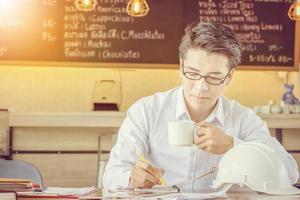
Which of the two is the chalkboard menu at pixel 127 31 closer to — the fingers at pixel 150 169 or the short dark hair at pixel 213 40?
the short dark hair at pixel 213 40

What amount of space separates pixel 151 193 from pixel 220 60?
25.5 inches

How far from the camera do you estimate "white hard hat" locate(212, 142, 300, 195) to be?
6.23 ft

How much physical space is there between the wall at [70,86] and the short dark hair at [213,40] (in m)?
2.81

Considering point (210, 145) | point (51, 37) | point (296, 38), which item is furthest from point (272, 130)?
point (210, 145)

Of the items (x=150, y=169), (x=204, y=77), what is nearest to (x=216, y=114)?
(x=204, y=77)

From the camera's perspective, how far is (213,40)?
2271mm

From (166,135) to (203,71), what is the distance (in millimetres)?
363

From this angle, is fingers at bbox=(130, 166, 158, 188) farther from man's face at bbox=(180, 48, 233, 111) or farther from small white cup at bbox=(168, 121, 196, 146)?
man's face at bbox=(180, 48, 233, 111)

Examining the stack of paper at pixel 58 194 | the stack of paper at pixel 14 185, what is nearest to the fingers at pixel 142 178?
the stack of paper at pixel 58 194

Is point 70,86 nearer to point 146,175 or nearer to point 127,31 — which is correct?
point 127,31

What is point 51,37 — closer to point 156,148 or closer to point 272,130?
point 272,130

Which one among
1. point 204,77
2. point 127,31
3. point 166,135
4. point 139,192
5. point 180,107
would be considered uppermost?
point 127,31

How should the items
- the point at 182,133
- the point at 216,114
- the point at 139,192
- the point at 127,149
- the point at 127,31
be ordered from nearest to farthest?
the point at 139,192 → the point at 182,133 → the point at 127,149 → the point at 216,114 → the point at 127,31

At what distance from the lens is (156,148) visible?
2.49m
